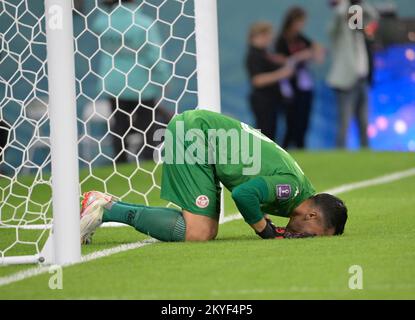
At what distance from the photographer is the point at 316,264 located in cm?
677

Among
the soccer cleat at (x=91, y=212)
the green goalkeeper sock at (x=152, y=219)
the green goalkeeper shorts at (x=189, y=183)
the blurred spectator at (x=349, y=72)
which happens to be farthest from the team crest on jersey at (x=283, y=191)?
the blurred spectator at (x=349, y=72)

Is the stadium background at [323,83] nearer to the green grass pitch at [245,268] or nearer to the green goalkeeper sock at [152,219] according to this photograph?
the green grass pitch at [245,268]

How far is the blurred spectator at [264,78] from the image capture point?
17125 millimetres

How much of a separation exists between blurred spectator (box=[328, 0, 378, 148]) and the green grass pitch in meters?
8.44

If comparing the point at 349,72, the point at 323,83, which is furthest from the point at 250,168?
the point at 323,83

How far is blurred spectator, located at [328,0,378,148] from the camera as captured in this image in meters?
17.5

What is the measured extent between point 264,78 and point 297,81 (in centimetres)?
60

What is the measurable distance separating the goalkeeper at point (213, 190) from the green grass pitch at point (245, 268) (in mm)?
127

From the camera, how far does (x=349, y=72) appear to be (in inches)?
695

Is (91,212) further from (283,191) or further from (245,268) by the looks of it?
(245,268)

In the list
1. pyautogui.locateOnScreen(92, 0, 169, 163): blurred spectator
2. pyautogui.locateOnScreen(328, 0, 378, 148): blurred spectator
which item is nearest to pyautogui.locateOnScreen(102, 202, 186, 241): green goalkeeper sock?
pyautogui.locateOnScreen(92, 0, 169, 163): blurred spectator
